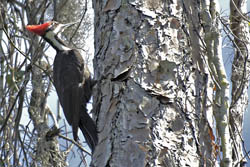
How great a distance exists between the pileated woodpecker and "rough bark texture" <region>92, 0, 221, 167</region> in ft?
2.44

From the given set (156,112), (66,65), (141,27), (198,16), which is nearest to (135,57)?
(141,27)

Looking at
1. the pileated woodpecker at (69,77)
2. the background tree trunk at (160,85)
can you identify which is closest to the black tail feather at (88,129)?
the pileated woodpecker at (69,77)

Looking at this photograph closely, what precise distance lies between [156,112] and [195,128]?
0.22 metres

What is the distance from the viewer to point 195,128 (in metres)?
2.12

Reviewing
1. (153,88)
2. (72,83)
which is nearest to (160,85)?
(153,88)

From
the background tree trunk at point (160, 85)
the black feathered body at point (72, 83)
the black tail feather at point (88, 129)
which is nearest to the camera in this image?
the background tree trunk at point (160, 85)

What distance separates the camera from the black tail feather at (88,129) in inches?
95.0

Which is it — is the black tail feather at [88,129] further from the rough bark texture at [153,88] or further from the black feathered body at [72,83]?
the rough bark texture at [153,88]

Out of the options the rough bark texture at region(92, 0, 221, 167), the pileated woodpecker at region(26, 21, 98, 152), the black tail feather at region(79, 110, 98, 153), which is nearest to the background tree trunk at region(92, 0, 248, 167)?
the rough bark texture at region(92, 0, 221, 167)

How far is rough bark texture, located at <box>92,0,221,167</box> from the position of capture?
2049 mm

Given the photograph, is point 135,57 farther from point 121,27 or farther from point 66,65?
point 66,65

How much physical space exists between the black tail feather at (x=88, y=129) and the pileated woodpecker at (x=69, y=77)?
2 cm

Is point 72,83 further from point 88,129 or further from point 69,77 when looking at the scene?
point 88,129

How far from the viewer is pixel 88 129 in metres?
2.58
